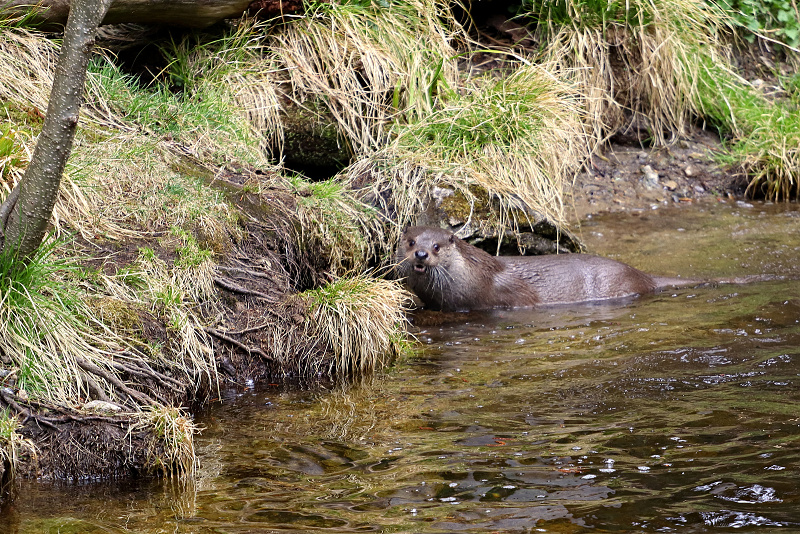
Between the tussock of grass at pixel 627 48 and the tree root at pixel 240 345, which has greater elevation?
the tussock of grass at pixel 627 48

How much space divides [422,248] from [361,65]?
67.6 inches

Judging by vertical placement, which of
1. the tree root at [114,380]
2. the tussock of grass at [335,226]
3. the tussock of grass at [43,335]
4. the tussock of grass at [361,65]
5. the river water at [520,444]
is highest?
the tussock of grass at [361,65]

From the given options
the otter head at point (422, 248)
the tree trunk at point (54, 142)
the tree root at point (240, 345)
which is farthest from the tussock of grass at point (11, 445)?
the otter head at point (422, 248)

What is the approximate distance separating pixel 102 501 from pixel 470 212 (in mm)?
3641

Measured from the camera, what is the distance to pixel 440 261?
220 inches

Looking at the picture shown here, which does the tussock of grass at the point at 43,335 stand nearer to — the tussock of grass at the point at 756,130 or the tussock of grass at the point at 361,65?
the tussock of grass at the point at 361,65

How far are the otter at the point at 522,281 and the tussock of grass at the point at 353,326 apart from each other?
1171 millimetres

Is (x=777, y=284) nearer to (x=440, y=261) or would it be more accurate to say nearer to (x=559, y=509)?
(x=440, y=261)

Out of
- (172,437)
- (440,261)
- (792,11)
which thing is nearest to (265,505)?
(172,437)

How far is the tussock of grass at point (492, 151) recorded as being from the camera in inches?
233

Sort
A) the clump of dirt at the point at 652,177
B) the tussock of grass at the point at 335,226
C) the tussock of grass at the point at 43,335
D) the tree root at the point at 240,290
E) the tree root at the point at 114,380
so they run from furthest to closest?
the clump of dirt at the point at 652,177 → the tussock of grass at the point at 335,226 → the tree root at the point at 240,290 → the tree root at the point at 114,380 → the tussock of grass at the point at 43,335

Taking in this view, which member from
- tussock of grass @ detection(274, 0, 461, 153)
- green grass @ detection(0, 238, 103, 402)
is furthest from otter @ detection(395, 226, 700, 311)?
green grass @ detection(0, 238, 103, 402)

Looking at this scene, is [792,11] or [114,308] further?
[792,11]

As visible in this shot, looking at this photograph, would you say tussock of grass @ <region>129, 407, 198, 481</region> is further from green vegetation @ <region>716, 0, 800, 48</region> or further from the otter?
green vegetation @ <region>716, 0, 800, 48</region>
